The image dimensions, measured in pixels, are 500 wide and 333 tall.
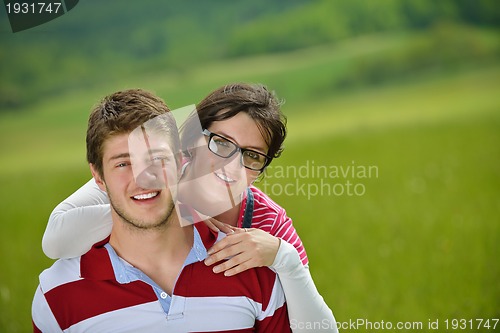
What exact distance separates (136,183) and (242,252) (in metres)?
0.27

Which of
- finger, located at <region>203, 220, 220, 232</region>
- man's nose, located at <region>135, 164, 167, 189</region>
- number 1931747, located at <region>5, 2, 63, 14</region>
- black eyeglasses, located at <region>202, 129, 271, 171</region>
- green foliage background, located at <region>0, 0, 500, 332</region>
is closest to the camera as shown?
man's nose, located at <region>135, 164, 167, 189</region>

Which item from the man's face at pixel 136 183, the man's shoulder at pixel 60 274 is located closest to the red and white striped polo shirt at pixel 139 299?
the man's shoulder at pixel 60 274

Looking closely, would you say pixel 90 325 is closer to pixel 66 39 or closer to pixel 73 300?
pixel 73 300

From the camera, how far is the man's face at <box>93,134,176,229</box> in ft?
4.96

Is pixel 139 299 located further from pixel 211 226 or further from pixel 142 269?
pixel 211 226

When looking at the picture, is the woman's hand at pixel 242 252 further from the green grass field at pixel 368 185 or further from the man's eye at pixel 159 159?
the green grass field at pixel 368 185

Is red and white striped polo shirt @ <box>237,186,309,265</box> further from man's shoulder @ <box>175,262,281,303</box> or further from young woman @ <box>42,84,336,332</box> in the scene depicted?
man's shoulder @ <box>175,262,281,303</box>

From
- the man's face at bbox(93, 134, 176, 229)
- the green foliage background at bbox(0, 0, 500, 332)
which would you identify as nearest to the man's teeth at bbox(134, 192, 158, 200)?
the man's face at bbox(93, 134, 176, 229)

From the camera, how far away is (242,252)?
156cm

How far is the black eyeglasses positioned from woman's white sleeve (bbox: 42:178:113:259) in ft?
1.05

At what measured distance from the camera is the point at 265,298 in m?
1.60

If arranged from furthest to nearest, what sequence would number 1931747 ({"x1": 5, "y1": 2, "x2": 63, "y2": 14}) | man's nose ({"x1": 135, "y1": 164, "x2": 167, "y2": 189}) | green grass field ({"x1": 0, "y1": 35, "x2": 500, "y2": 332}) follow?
green grass field ({"x1": 0, "y1": 35, "x2": 500, "y2": 332}) < number 1931747 ({"x1": 5, "y1": 2, "x2": 63, "y2": 14}) < man's nose ({"x1": 135, "y1": 164, "x2": 167, "y2": 189})

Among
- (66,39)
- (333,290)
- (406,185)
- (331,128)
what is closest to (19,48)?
(66,39)

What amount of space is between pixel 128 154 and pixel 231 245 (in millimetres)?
303
